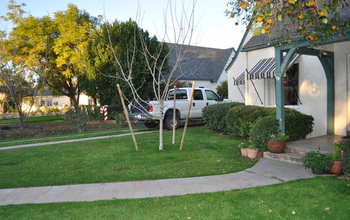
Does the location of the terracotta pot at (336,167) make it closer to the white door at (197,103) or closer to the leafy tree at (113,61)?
the white door at (197,103)

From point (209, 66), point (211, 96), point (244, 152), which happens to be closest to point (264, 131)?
point (244, 152)

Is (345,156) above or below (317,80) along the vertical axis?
below

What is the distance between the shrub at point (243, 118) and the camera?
9.72 meters

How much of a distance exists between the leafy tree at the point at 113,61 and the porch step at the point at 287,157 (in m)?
12.5

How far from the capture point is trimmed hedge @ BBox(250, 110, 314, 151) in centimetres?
801

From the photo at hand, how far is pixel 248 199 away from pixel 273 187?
84 cm

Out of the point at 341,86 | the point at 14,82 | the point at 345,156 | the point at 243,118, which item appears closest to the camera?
the point at 345,156

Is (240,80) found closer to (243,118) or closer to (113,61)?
(243,118)

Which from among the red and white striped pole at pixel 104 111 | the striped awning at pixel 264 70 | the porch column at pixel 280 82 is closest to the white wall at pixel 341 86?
the striped awning at pixel 264 70

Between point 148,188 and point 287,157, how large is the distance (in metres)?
3.86

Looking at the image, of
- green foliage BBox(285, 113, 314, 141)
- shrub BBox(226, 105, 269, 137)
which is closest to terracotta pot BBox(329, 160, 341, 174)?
green foliage BBox(285, 113, 314, 141)

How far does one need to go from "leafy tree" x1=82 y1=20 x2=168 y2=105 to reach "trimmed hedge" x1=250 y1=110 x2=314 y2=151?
38.9 ft

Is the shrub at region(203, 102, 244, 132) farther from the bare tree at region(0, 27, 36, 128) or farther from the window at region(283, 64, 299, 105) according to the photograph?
the bare tree at region(0, 27, 36, 128)

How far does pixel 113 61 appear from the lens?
19344mm
